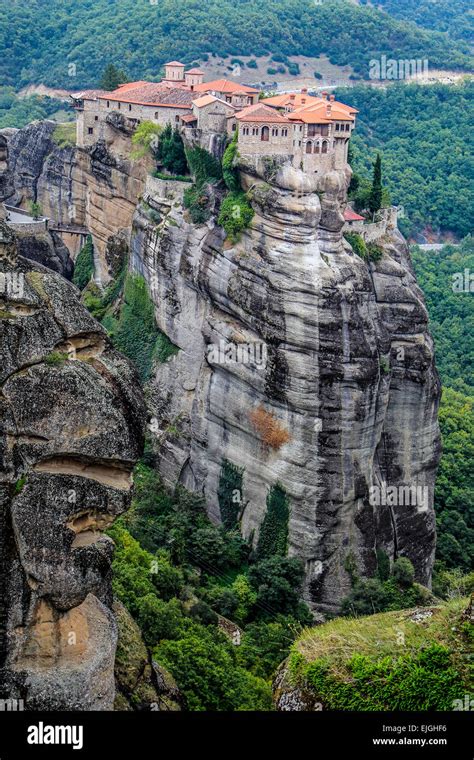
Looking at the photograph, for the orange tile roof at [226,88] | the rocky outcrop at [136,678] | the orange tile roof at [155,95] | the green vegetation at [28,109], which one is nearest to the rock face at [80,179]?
the orange tile roof at [155,95]

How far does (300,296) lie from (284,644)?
35.8 feet

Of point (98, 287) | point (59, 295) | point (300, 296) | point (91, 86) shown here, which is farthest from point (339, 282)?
point (91, 86)

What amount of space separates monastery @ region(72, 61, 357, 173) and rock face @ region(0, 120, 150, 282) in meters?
1.10

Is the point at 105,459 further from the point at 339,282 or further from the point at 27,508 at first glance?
the point at 339,282

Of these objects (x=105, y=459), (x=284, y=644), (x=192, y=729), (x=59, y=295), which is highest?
(x=59, y=295)

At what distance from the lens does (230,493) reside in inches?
1708

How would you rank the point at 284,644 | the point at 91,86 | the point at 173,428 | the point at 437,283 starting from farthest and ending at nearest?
the point at 91,86, the point at 437,283, the point at 173,428, the point at 284,644

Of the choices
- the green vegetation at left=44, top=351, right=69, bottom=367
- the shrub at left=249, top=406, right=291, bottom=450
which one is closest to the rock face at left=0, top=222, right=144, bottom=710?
the green vegetation at left=44, top=351, right=69, bottom=367

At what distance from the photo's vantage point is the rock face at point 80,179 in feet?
168

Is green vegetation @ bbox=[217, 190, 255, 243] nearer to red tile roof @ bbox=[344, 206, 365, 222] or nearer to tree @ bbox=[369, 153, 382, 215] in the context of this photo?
red tile roof @ bbox=[344, 206, 365, 222]

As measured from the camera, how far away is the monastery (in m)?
41.9

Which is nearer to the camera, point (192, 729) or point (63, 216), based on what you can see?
point (192, 729)

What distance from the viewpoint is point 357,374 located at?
1574 inches

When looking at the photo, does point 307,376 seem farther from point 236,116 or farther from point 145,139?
point 145,139
